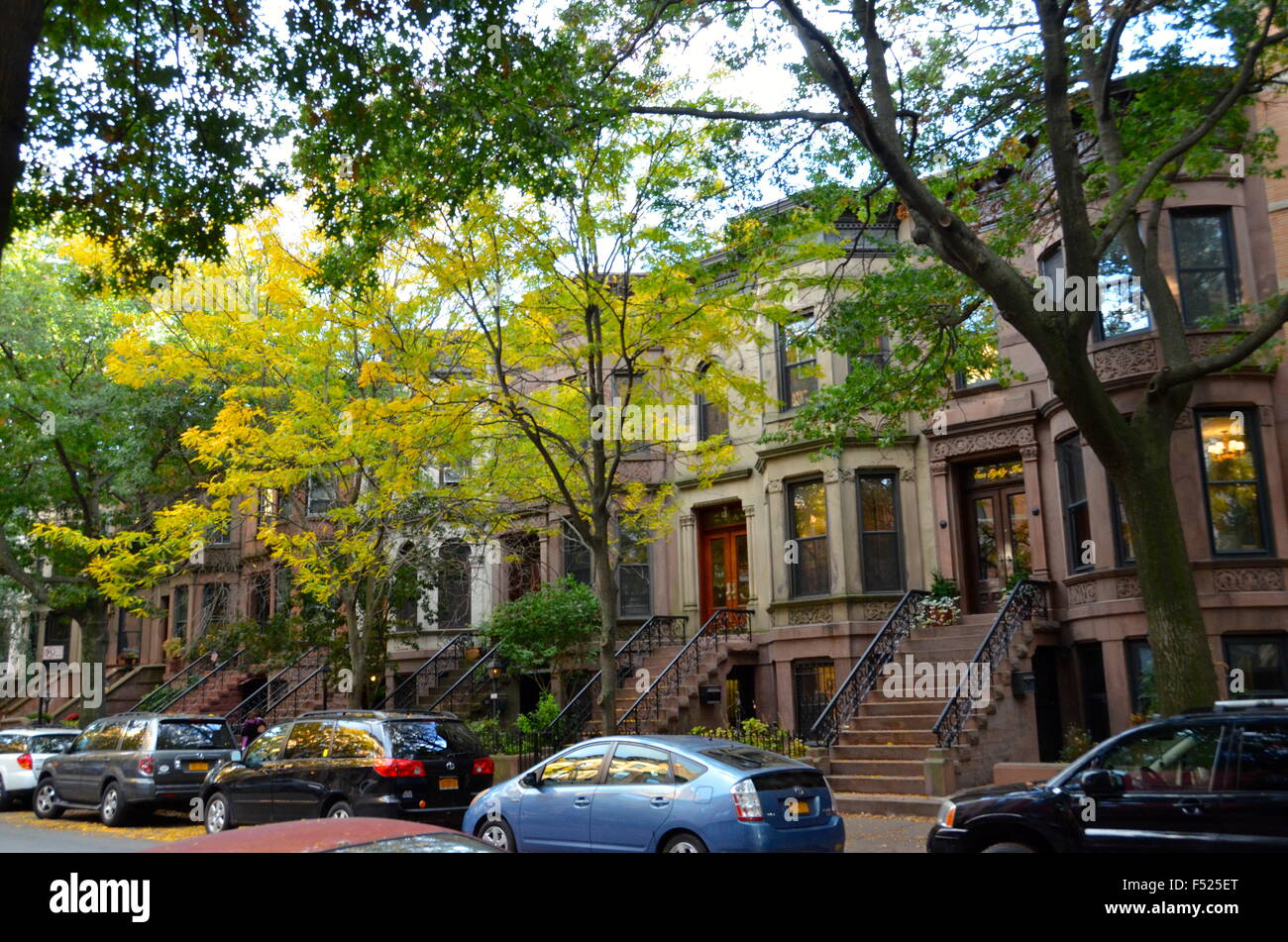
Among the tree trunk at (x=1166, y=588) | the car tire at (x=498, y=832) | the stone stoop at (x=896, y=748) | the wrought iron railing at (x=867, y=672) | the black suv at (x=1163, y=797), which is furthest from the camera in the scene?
the wrought iron railing at (x=867, y=672)

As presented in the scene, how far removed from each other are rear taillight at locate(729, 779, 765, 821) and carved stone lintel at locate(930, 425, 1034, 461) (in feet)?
42.7

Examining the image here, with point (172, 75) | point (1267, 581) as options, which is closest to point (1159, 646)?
point (1267, 581)

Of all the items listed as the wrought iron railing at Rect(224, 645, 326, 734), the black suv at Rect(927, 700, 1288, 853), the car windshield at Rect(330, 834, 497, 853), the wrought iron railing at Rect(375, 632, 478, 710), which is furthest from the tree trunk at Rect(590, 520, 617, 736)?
the wrought iron railing at Rect(224, 645, 326, 734)

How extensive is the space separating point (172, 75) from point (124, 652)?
33.9 metres

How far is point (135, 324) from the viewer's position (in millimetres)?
25484

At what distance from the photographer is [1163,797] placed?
26.6 ft

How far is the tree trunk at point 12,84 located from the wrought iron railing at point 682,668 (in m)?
14.8

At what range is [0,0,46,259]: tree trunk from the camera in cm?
636

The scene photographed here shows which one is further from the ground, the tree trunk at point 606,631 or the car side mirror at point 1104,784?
the tree trunk at point 606,631

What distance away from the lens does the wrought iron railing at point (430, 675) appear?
86.5 ft

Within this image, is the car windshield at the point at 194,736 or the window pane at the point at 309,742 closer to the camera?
the window pane at the point at 309,742

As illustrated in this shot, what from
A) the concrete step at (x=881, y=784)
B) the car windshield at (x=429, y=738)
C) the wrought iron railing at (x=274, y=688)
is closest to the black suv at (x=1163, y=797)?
the car windshield at (x=429, y=738)

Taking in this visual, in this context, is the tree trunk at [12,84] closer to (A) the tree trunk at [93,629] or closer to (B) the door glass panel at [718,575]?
(B) the door glass panel at [718,575]

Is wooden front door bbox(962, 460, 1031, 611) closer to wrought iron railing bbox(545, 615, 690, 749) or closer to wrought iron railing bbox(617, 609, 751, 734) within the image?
wrought iron railing bbox(617, 609, 751, 734)
